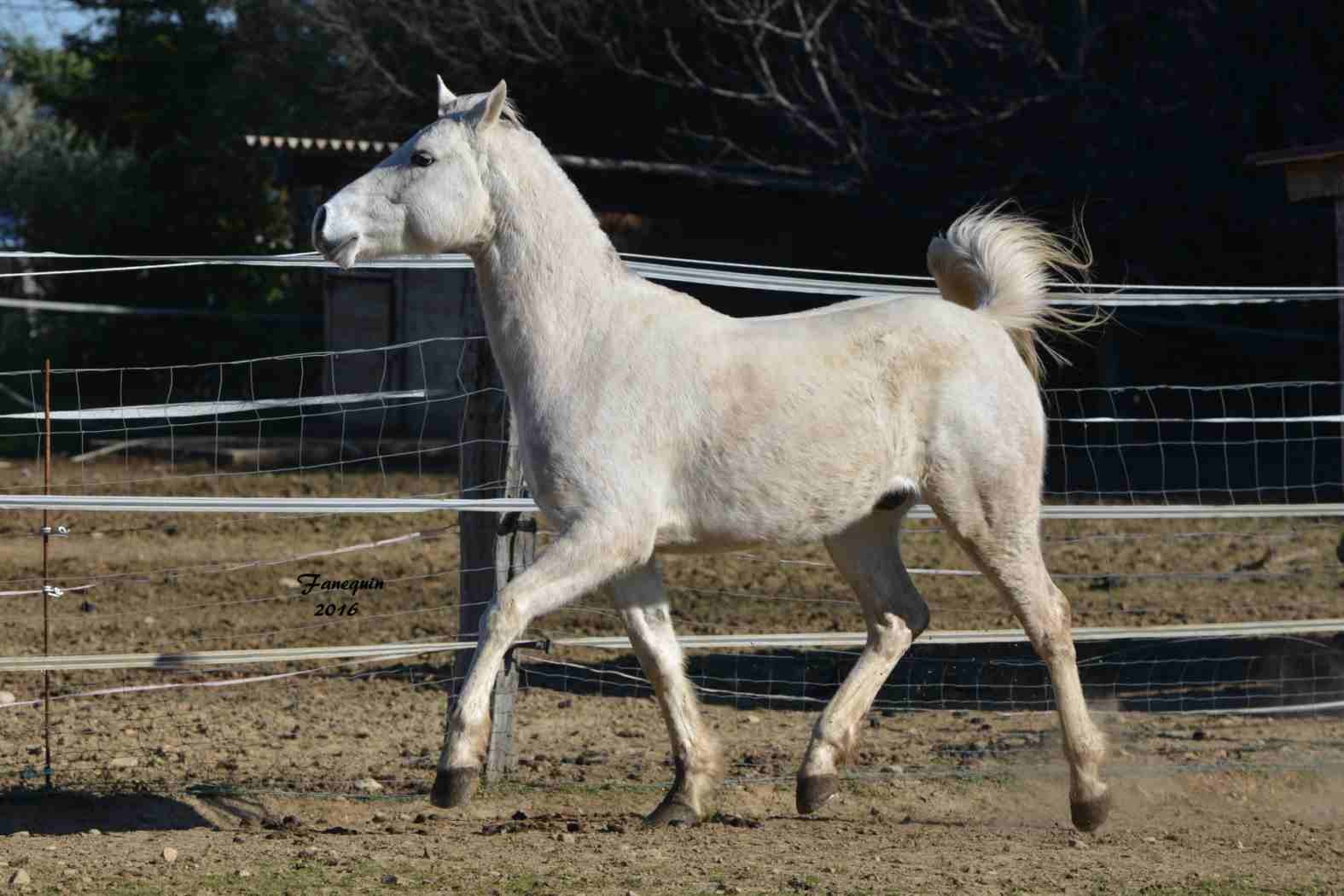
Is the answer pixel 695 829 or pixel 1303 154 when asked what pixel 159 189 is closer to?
pixel 1303 154

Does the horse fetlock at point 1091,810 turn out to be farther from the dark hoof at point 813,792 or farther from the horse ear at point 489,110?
the horse ear at point 489,110

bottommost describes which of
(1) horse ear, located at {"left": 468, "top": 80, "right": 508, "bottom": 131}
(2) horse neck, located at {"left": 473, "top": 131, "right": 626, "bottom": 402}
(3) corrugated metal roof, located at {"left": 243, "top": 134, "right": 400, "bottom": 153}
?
(2) horse neck, located at {"left": 473, "top": 131, "right": 626, "bottom": 402}

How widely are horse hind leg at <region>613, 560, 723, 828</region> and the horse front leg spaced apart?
1.55 ft

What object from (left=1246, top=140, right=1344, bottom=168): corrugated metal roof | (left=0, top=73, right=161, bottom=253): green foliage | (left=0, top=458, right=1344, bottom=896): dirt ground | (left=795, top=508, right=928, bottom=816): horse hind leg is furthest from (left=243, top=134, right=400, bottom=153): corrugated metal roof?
(left=795, top=508, right=928, bottom=816): horse hind leg

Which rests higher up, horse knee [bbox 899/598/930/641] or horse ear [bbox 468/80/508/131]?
horse ear [bbox 468/80/508/131]

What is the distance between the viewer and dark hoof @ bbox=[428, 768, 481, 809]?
14.4 feet

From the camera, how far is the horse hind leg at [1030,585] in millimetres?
4992

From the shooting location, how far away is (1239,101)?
51.5 ft

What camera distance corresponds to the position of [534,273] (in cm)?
481

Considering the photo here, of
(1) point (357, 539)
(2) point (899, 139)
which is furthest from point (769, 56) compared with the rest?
(1) point (357, 539)

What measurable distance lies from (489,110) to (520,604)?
4.75 feet

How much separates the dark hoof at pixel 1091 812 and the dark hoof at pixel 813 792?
2.71ft

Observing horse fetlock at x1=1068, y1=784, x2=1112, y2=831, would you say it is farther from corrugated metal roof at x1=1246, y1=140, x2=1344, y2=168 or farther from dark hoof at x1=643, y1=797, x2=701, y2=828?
corrugated metal roof at x1=1246, y1=140, x2=1344, y2=168

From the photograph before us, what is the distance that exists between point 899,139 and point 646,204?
2856mm
